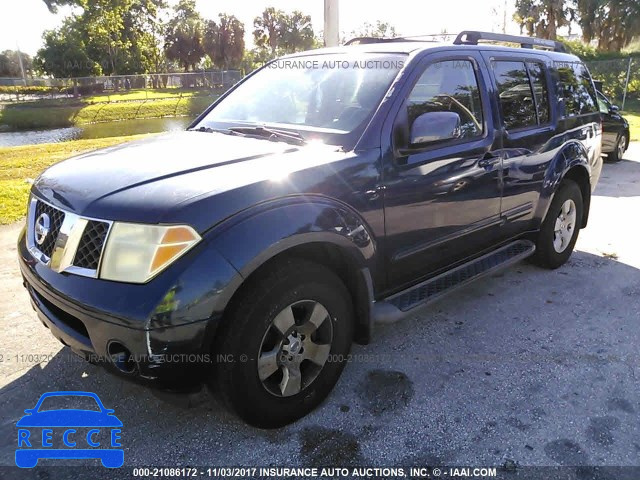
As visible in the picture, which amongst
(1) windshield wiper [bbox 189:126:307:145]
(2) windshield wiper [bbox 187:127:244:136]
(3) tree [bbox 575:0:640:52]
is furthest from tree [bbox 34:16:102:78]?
(1) windshield wiper [bbox 189:126:307:145]

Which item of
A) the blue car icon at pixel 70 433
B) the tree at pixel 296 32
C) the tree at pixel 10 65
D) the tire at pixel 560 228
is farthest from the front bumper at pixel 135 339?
the tree at pixel 10 65

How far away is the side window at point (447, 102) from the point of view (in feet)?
9.73

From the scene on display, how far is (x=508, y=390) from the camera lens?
302 centimetres

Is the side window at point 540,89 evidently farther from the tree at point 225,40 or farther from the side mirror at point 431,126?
the tree at point 225,40

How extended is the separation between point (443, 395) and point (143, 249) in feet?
6.14

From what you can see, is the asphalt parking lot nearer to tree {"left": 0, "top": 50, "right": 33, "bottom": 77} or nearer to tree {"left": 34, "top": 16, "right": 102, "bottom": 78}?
tree {"left": 34, "top": 16, "right": 102, "bottom": 78}

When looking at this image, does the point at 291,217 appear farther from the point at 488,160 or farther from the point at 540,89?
the point at 540,89

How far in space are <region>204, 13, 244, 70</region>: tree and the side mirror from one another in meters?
65.9

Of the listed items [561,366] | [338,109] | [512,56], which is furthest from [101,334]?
[512,56]

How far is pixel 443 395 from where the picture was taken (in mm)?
2977

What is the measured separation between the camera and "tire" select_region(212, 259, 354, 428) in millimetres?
2340

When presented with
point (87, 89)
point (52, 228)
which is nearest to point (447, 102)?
point (52, 228)

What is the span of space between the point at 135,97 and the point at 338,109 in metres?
34.9

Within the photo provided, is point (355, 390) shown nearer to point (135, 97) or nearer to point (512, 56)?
point (512, 56)
